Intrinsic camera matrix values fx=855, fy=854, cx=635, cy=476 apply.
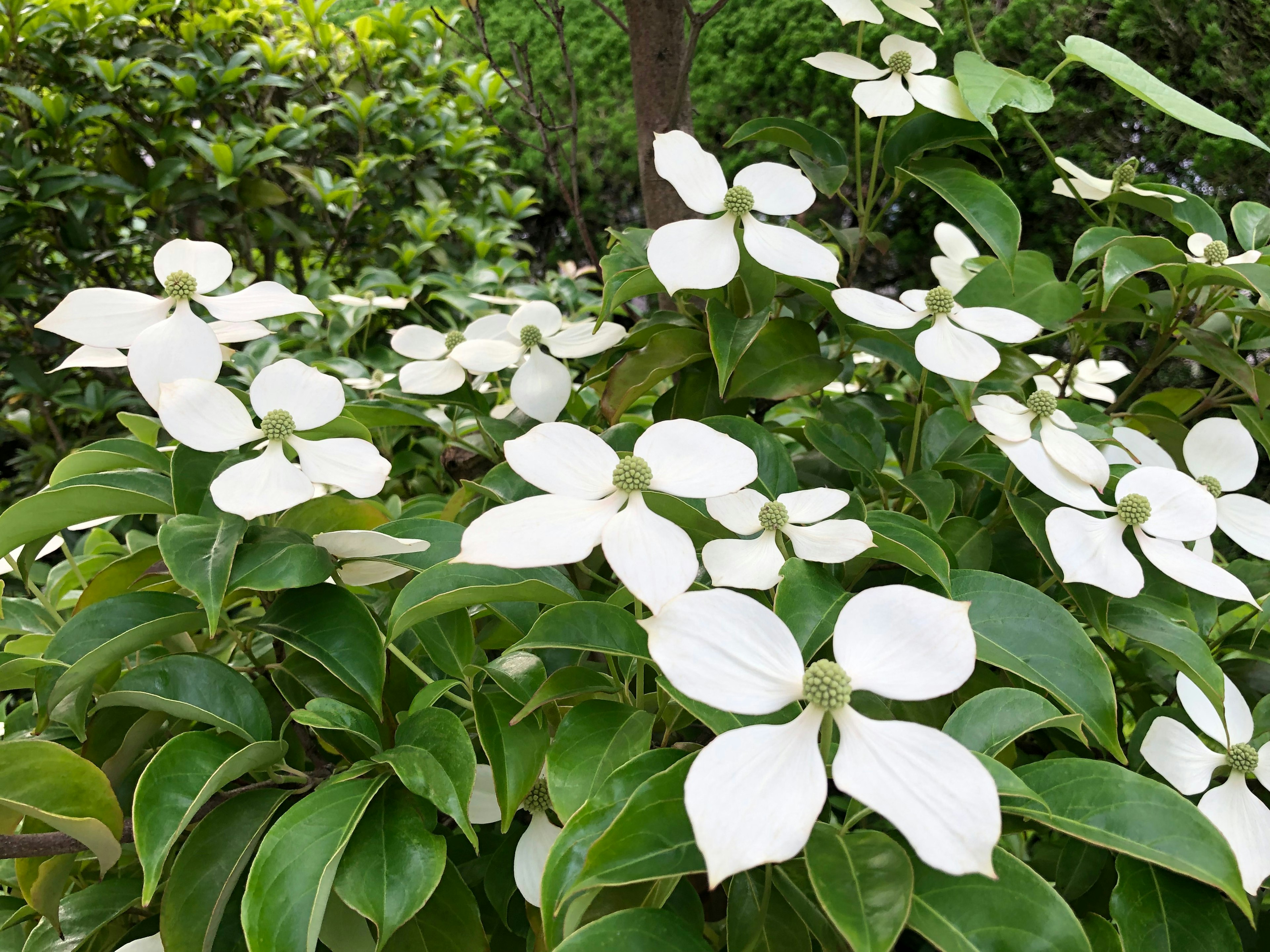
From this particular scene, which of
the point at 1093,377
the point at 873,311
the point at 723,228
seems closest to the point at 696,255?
the point at 723,228

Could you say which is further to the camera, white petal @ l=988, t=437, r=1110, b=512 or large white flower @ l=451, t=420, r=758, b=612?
white petal @ l=988, t=437, r=1110, b=512

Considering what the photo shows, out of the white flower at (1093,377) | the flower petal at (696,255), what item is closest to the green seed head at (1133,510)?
the flower petal at (696,255)

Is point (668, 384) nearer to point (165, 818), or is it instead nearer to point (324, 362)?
point (324, 362)

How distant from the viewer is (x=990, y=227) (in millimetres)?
785

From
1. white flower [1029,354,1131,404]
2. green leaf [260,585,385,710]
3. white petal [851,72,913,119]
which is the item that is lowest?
white flower [1029,354,1131,404]

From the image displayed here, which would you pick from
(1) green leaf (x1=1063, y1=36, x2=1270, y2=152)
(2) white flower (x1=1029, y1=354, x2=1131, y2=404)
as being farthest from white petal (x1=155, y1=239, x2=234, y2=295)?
(2) white flower (x1=1029, y1=354, x2=1131, y2=404)

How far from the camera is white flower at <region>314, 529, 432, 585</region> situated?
2.01 ft

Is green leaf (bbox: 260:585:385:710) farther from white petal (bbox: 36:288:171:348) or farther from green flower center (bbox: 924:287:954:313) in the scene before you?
green flower center (bbox: 924:287:954:313)

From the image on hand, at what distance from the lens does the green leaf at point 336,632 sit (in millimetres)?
594

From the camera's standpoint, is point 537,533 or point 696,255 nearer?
point 537,533

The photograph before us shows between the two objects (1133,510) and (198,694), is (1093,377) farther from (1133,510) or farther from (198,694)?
(198,694)

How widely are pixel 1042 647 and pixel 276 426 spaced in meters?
0.55

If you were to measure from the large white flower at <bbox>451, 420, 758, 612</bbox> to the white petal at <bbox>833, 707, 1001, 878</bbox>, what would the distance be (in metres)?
0.13

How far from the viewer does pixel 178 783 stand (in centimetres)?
53
